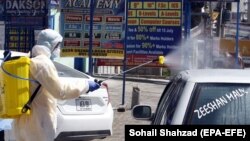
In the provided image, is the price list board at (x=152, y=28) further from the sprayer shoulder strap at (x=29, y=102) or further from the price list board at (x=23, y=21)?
the sprayer shoulder strap at (x=29, y=102)

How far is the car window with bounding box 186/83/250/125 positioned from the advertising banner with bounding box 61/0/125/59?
36.4 feet

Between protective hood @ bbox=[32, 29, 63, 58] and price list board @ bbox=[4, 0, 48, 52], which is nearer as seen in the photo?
protective hood @ bbox=[32, 29, 63, 58]

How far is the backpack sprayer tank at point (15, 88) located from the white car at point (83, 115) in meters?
3.11

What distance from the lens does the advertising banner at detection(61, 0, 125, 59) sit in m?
15.9

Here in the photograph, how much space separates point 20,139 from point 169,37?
32.4ft

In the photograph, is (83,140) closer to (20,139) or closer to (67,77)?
(67,77)

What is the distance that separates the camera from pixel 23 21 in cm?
1656

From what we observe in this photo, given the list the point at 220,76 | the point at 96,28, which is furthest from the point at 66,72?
the point at 96,28

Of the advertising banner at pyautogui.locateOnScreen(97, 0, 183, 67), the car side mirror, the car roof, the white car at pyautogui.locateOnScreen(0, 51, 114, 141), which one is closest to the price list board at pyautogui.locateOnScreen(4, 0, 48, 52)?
the advertising banner at pyautogui.locateOnScreen(97, 0, 183, 67)

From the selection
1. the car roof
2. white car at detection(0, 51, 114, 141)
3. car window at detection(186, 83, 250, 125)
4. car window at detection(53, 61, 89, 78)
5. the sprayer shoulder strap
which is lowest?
white car at detection(0, 51, 114, 141)

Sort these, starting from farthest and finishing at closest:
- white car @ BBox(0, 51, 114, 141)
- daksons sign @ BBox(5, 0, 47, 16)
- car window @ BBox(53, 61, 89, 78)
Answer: daksons sign @ BBox(5, 0, 47, 16)
car window @ BBox(53, 61, 89, 78)
white car @ BBox(0, 51, 114, 141)

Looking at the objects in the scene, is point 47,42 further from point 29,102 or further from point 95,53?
Answer: point 95,53

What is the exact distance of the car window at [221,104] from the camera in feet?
15.3

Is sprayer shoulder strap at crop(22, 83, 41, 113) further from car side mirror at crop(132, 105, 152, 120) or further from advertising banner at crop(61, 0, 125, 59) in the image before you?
advertising banner at crop(61, 0, 125, 59)
